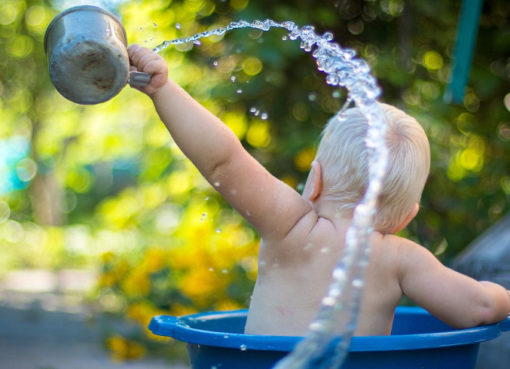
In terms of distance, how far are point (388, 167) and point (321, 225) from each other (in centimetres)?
17

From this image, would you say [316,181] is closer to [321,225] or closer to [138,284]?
[321,225]

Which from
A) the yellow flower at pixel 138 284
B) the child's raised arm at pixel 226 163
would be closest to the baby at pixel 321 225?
the child's raised arm at pixel 226 163

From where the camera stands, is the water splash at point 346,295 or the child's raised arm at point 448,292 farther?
the child's raised arm at point 448,292

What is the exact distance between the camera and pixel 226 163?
1266 mm

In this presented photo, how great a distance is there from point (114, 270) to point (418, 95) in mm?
1615

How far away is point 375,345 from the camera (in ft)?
3.57

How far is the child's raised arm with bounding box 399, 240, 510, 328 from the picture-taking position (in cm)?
129

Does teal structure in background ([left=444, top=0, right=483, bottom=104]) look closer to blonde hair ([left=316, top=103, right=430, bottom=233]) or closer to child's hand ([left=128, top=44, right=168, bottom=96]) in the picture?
blonde hair ([left=316, top=103, right=430, bottom=233])

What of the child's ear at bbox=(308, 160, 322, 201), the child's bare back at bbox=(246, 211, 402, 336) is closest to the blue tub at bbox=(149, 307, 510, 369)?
the child's bare back at bbox=(246, 211, 402, 336)

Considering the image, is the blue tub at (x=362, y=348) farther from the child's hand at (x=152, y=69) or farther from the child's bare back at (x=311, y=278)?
the child's hand at (x=152, y=69)

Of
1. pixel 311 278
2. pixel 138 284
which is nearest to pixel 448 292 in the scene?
pixel 311 278

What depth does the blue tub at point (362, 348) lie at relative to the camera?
3.58 ft

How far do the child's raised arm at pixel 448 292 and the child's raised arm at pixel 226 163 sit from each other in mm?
240

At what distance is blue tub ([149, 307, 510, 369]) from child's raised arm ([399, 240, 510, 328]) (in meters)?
0.04
